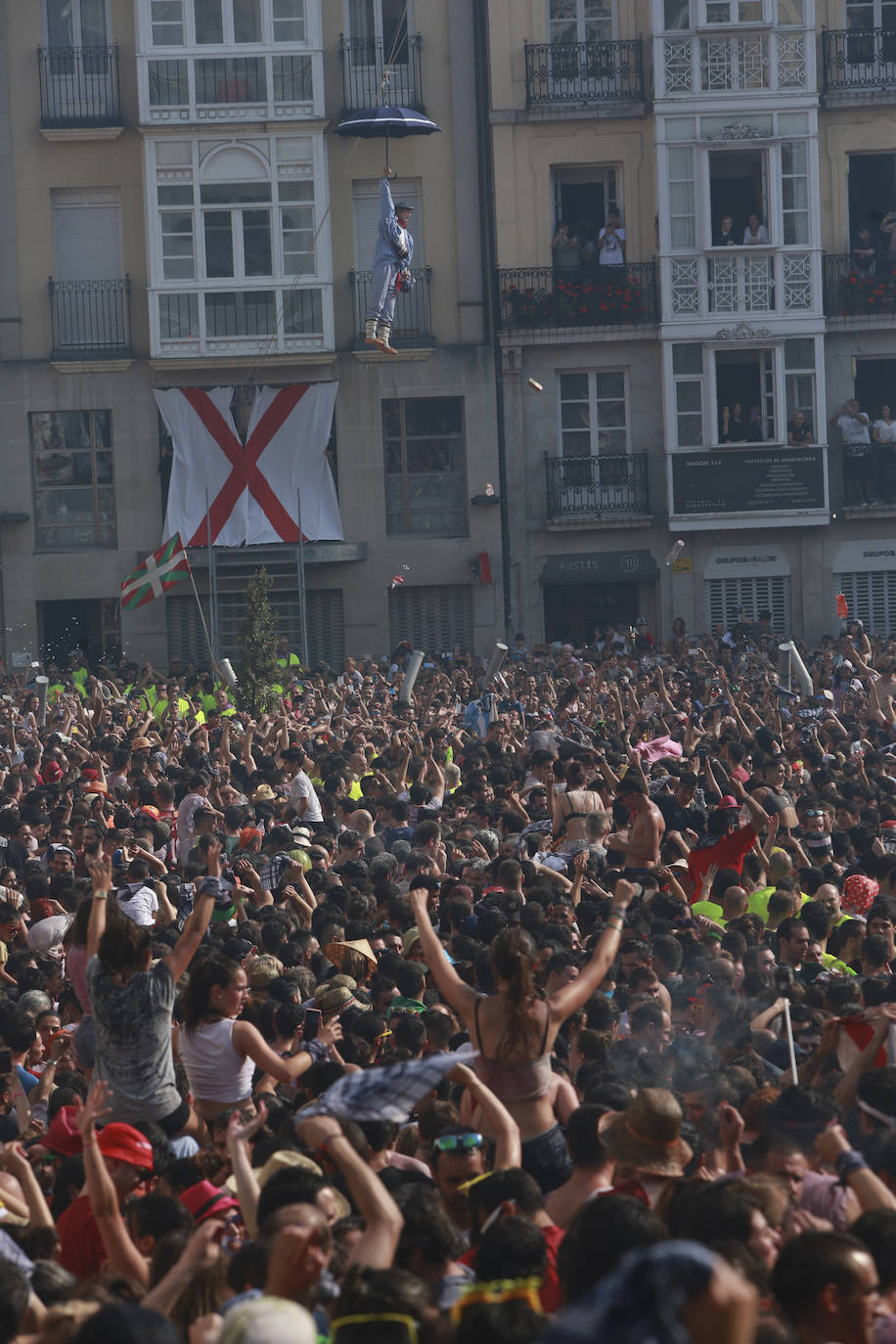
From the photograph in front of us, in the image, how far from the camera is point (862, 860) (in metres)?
10.9

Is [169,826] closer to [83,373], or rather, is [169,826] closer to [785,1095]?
[785,1095]

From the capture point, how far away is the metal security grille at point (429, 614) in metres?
32.0

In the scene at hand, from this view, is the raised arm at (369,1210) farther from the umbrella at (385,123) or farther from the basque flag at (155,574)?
the umbrella at (385,123)

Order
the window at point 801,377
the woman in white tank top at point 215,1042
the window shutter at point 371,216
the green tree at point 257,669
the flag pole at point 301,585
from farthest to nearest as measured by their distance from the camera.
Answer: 1. the window shutter at point 371,216
2. the window at point 801,377
3. the flag pole at point 301,585
4. the green tree at point 257,669
5. the woman in white tank top at point 215,1042

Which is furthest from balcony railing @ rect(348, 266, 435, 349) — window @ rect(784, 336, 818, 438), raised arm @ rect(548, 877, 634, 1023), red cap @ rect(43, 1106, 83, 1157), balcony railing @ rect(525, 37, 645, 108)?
red cap @ rect(43, 1106, 83, 1157)

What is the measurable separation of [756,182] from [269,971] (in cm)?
2652

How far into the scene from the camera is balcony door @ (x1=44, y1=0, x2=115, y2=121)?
31609mm

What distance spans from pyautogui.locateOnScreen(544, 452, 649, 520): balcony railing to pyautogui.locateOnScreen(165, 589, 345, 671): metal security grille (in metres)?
4.11

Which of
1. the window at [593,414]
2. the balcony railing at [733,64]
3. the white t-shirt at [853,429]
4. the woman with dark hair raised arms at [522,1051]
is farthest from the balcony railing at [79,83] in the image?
the woman with dark hair raised arms at [522,1051]

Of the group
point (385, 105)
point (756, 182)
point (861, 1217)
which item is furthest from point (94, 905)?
point (756, 182)

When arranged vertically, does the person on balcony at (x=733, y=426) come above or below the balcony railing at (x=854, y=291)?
below

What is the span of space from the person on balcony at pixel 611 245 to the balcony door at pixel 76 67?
28.0 ft

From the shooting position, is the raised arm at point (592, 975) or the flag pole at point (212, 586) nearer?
the raised arm at point (592, 975)

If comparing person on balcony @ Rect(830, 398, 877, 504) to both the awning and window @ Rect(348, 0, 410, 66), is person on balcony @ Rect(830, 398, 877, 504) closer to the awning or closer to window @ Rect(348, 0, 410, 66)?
the awning
